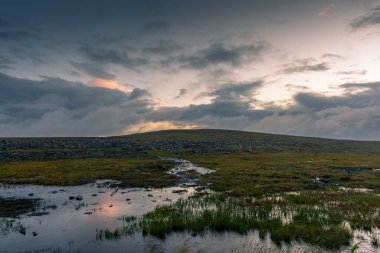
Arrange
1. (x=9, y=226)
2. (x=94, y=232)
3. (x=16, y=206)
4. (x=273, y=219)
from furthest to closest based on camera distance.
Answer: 1. (x=16, y=206)
2. (x=273, y=219)
3. (x=9, y=226)
4. (x=94, y=232)

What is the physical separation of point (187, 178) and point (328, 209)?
25.1m

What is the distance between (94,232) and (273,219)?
12395 mm

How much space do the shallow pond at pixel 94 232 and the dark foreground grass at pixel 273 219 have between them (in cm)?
91

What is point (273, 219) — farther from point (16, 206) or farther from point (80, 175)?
point (80, 175)

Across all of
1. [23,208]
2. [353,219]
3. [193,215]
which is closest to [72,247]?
[193,215]

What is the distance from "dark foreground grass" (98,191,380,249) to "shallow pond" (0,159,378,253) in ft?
2.99

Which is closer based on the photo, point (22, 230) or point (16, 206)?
point (22, 230)

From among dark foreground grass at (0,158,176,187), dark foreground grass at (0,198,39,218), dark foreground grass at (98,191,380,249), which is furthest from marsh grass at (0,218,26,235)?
dark foreground grass at (0,158,176,187)

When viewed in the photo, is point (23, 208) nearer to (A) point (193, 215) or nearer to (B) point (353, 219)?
(A) point (193, 215)

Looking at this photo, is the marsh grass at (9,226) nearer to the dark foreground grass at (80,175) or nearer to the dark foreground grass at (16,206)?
the dark foreground grass at (16,206)

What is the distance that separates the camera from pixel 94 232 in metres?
20.6

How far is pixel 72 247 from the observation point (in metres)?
18.0

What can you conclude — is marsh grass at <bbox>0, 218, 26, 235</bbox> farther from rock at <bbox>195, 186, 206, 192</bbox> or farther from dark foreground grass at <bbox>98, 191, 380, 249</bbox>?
rock at <bbox>195, 186, 206, 192</bbox>

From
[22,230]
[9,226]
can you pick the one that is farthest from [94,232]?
[9,226]
